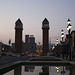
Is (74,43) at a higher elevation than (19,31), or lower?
lower

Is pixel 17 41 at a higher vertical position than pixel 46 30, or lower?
lower

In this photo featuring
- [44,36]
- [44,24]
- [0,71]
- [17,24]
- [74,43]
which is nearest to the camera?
[0,71]

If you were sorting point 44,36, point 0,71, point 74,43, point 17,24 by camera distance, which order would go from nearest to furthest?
point 0,71, point 74,43, point 44,36, point 17,24

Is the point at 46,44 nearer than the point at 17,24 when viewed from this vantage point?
Yes

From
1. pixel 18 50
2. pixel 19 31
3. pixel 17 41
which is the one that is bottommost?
pixel 18 50

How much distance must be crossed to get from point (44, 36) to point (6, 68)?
13960 cm

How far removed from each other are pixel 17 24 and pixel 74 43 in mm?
115110

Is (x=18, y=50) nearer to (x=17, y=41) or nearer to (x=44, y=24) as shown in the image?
(x=17, y=41)

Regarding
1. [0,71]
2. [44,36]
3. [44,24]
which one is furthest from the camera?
[44,24]

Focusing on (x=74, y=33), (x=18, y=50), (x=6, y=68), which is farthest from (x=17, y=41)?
(x=6, y=68)

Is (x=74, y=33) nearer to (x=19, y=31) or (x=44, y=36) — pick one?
(x=44, y=36)

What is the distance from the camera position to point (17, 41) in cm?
15562

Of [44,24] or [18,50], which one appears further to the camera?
[44,24]

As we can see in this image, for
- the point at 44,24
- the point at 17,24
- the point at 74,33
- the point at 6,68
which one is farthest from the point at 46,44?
the point at 6,68
